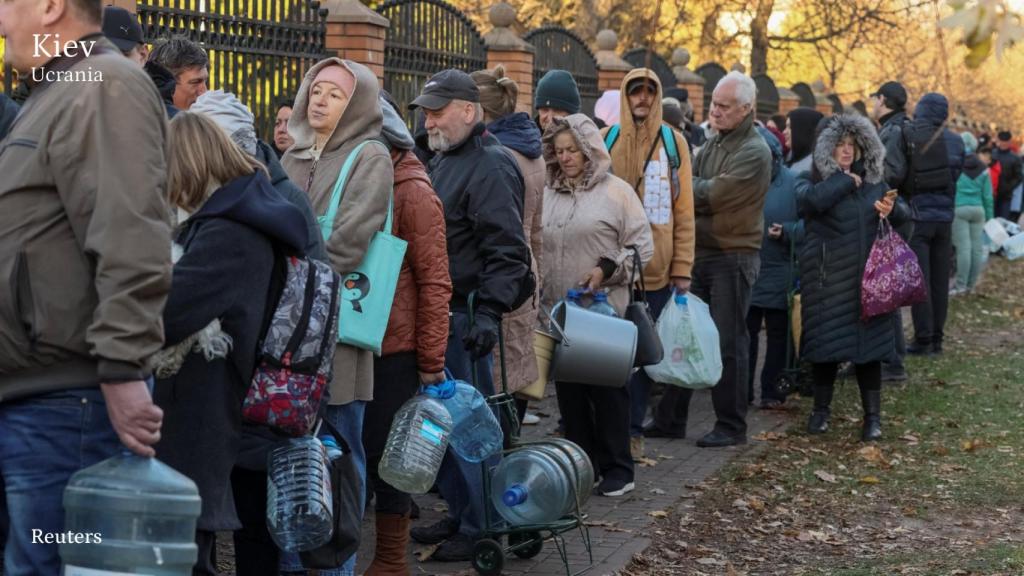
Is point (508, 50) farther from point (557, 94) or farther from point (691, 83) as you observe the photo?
point (691, 83)

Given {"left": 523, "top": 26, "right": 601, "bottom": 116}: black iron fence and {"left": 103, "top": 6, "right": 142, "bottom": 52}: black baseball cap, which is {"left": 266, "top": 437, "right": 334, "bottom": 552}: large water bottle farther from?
{"left": 523, "top": 26, "right": 601, "bottom": 116}: black iron fence

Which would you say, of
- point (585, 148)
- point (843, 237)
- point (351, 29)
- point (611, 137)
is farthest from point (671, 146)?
point (351, 29)

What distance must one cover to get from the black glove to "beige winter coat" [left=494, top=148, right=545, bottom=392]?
495mm

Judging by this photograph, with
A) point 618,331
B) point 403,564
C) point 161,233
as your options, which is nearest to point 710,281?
point 618,331

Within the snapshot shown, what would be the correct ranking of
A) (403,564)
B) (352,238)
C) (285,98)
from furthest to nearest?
(285,98)
(403,564)
(352,238)

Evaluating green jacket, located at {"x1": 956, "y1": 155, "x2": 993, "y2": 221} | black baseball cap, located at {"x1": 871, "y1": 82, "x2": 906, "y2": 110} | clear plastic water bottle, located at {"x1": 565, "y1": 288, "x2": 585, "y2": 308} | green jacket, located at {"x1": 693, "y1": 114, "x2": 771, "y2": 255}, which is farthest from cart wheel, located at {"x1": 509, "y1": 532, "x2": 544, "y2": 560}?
green jacket, located at {"x1": 956, "y1": 155, "x2": 993, "y2": 221}

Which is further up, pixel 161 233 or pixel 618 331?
Result: pixel 161 233

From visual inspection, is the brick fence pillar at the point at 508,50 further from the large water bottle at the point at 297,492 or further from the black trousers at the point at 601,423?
the large water bottle at the point at 297,492

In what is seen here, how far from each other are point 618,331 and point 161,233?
395 cm

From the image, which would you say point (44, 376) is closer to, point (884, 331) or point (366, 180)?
point (366, 180)

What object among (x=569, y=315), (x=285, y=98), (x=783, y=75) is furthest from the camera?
(x=783, y=75)

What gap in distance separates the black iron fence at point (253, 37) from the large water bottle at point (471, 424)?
3340 millimetres

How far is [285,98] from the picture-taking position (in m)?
9.00

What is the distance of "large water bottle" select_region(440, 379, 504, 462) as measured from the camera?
19.0 ft
